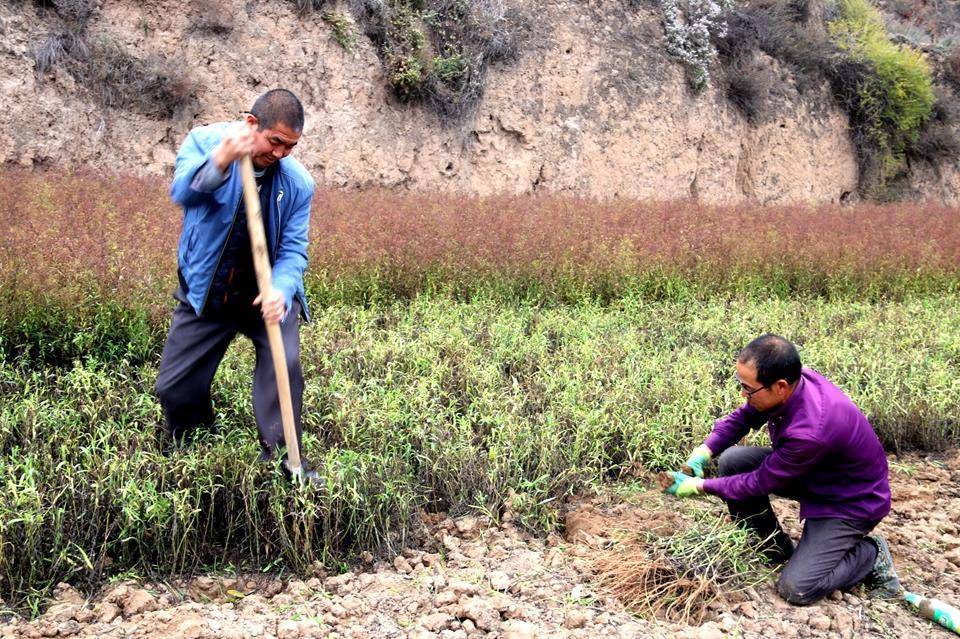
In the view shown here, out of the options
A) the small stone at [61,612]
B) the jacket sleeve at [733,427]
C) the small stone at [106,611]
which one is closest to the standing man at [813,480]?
the jacket sleeve at [733,427]

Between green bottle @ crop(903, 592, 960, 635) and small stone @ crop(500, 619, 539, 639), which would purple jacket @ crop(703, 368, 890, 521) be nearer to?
green bottle @ crop(903, 592, 960, 635)

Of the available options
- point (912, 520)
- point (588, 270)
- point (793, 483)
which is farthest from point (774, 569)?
point (588, 270)

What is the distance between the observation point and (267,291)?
287 centimetres

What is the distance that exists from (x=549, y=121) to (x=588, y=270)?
7060mm

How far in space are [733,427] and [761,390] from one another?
413 millimetres

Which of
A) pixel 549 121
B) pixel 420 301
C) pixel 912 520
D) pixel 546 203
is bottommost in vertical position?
pixel 912 520

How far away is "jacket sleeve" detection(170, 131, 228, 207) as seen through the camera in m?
2.89

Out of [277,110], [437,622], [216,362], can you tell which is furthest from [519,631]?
[277,110]

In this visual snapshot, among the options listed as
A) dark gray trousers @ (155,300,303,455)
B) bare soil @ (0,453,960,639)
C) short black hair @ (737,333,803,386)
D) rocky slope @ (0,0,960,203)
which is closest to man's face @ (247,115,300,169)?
dark gray trousers @ (155,300,303,455)

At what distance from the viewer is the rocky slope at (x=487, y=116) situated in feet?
33.1

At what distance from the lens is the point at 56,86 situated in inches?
392

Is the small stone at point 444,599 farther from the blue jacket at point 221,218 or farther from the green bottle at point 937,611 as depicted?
the green bottle at point 937,611

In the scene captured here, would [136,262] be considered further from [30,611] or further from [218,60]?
[218,60]

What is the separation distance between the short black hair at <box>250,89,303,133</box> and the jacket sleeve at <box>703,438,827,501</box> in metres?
2.06
